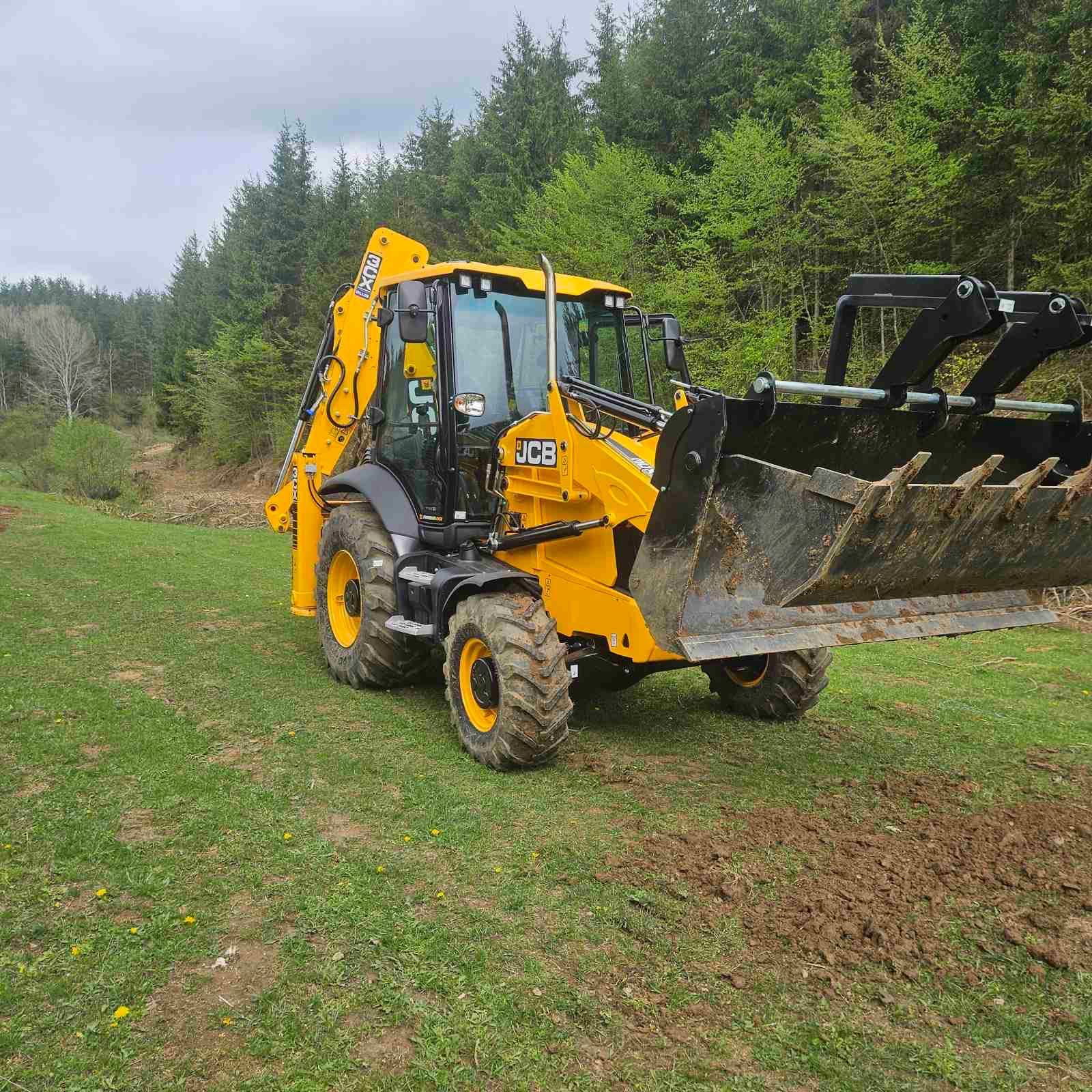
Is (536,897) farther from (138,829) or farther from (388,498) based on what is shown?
(388,498)

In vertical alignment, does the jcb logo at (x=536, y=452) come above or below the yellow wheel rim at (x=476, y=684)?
above

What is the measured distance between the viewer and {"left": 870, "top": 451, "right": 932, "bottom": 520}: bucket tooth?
3594mm

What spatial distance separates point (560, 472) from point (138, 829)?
2.87 metres

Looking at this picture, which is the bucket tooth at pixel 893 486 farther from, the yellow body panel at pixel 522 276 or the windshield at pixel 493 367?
the yellow body panel at pixel 522 276

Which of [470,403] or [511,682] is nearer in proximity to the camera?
[511,682]

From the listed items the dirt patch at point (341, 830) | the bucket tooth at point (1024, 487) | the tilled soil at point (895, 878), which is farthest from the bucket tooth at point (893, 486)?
the dirt patch at point (341, 830)

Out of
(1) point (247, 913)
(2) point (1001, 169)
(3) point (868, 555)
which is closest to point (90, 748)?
(1) point (247, 913)

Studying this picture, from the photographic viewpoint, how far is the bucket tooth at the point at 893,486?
3594 millimetres

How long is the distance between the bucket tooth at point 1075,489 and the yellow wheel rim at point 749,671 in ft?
7.05

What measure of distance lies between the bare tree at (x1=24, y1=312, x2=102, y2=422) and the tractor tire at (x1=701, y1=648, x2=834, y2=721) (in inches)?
2873

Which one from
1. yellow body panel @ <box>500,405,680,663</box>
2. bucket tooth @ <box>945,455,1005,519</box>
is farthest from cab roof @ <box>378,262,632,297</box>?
bucket tooth @ <box>945,455,1005,519</box>

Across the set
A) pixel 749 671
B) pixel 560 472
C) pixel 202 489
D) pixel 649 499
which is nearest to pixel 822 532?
pixel 649 499

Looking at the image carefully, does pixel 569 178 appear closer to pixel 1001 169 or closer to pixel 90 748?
pixel 1001 169

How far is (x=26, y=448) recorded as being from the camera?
4112 centimetres
